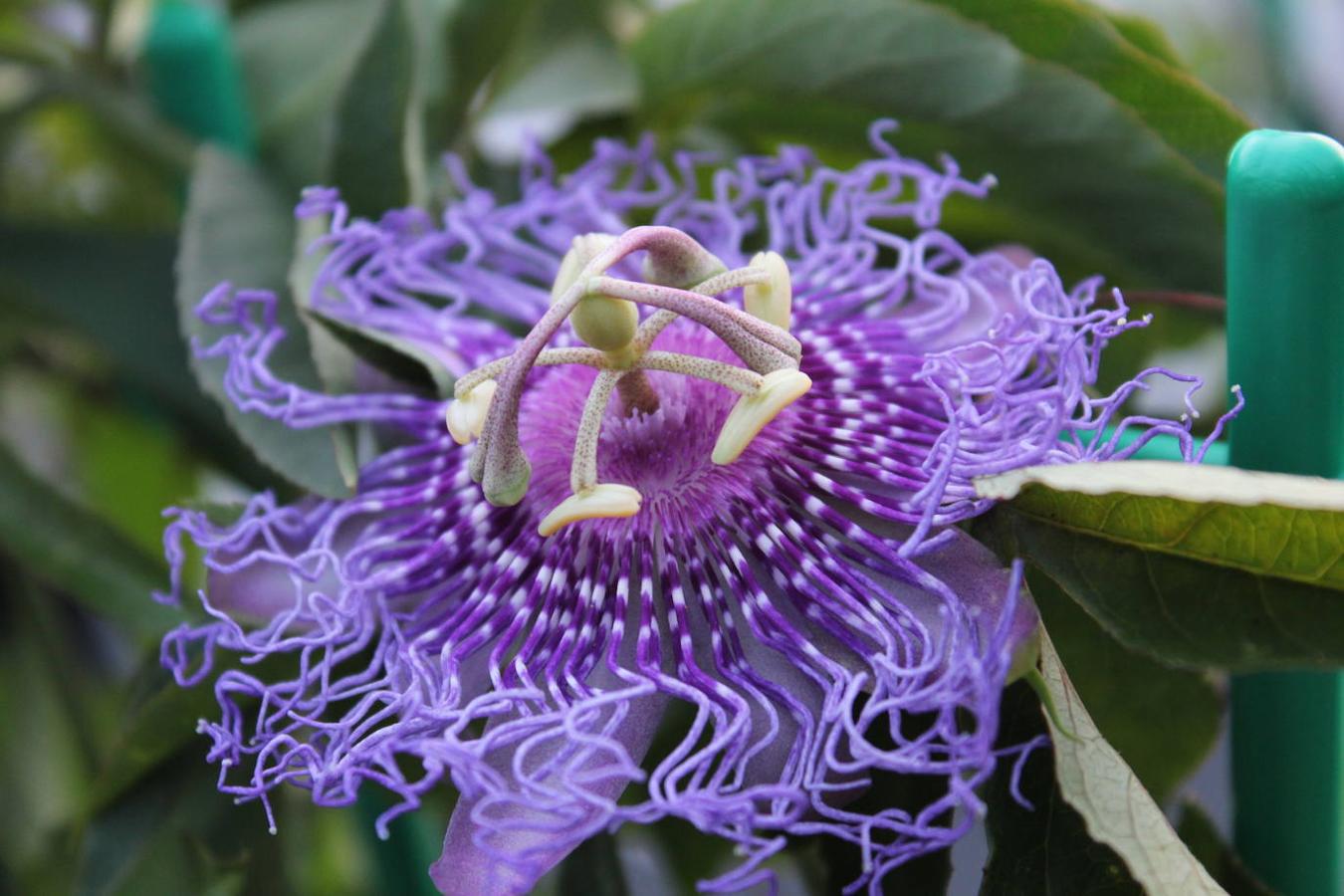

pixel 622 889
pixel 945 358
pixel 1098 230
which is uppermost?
pixel 1098 230

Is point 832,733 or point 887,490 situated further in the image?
point 887,490

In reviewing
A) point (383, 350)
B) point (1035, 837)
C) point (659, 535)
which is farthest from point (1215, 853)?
point (383, 350)

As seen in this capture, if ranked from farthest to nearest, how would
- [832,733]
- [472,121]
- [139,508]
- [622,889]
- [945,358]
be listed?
[139,508] < [472,121] < [622,889] < [945,358] < [832,733]

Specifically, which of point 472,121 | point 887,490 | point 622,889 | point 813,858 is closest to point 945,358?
point 887,490

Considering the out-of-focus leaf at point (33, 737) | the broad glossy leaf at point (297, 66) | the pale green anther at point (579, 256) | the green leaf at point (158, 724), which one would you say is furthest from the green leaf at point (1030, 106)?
the out-of-focus leaf at point (33, 737)

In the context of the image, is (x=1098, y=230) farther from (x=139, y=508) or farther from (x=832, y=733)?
(x=139, y=508)

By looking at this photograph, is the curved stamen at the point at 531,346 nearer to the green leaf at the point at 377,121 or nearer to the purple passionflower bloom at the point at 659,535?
the purple passionflower bloom at the point at 659,535

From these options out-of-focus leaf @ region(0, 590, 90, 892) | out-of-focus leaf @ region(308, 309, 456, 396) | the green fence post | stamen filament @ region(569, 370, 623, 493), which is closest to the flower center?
stamen filament @ region(569, 370, 623, 493)

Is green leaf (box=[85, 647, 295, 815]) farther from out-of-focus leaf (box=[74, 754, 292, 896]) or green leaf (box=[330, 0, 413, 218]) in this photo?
green leaf (box=[330, 0, 413, 218])
